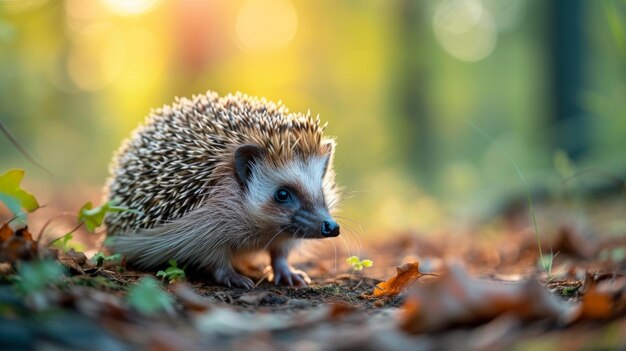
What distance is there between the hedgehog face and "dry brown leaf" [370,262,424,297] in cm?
83

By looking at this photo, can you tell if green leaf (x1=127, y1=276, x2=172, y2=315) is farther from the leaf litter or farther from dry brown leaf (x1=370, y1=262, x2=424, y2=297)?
dry brown leaf (x1=370, y1=262, x2=424, y2=297)

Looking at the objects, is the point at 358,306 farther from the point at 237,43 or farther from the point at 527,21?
the point at 237,43

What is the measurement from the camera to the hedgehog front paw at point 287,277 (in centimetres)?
466

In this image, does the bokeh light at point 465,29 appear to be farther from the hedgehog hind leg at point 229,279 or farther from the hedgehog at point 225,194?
the hedgehog hind leg at point 229,279

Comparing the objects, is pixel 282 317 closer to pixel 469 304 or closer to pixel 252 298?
pixel 252 298

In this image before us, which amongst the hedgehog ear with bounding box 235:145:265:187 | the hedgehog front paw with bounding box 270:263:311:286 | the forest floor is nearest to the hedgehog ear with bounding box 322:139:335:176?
the hedgehog ear with bounding box 235:145:265:187

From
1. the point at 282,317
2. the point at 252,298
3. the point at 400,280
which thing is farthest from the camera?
the point at 400,280

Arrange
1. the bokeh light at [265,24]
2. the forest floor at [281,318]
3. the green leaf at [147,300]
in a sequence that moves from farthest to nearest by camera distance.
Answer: the bokeh light at [265,24]
the green leaf at [147,300]
the forest floor at [281,318]

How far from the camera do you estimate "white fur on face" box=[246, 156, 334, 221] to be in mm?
4675

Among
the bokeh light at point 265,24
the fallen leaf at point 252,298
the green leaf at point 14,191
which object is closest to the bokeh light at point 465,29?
the bokeh light at point 265,24

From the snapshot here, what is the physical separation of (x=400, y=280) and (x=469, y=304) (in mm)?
1424

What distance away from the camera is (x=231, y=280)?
14.6ft

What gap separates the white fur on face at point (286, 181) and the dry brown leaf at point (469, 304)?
2192 millimetres

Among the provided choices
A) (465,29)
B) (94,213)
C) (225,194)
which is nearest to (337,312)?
(94,213)
